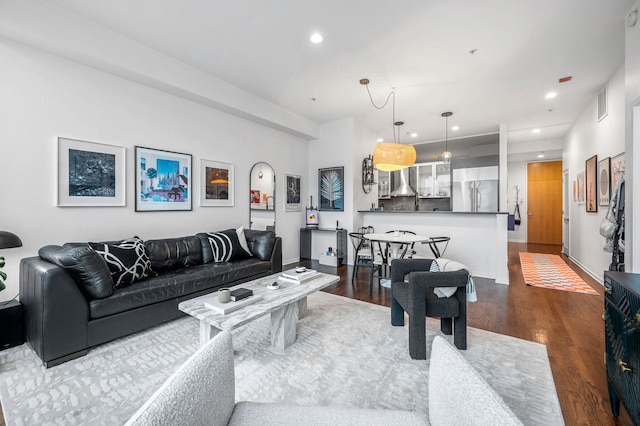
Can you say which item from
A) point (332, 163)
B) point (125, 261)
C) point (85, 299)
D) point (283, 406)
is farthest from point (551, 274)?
point (85, 299)

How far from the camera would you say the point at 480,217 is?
183 inches

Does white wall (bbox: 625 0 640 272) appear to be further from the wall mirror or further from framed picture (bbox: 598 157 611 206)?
the wall mirror

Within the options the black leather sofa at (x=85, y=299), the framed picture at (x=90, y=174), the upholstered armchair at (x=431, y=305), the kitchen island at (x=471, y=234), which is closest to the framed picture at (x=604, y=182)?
the kitchen island at (x=471, y=234)

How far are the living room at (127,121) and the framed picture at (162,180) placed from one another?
9 centimetres

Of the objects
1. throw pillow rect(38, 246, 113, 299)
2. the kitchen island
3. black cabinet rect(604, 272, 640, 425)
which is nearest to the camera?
black cabinet rect(604, 272, 640, 425)

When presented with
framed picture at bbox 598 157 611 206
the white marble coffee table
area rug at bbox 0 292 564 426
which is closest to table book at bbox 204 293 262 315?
the white marble coffee table

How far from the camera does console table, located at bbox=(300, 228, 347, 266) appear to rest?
5434 millimetres

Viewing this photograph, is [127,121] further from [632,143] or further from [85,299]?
[632,143]

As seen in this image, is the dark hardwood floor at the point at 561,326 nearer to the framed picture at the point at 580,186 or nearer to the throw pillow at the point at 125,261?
the throw pillow at the point at 125,261

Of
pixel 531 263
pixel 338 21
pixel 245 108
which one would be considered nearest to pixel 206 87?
pixel 245 108

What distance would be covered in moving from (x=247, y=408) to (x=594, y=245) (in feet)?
19.3

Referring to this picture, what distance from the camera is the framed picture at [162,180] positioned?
3406 millimetres

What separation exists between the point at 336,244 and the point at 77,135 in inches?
163

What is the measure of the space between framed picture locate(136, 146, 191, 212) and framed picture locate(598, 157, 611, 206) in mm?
5844
